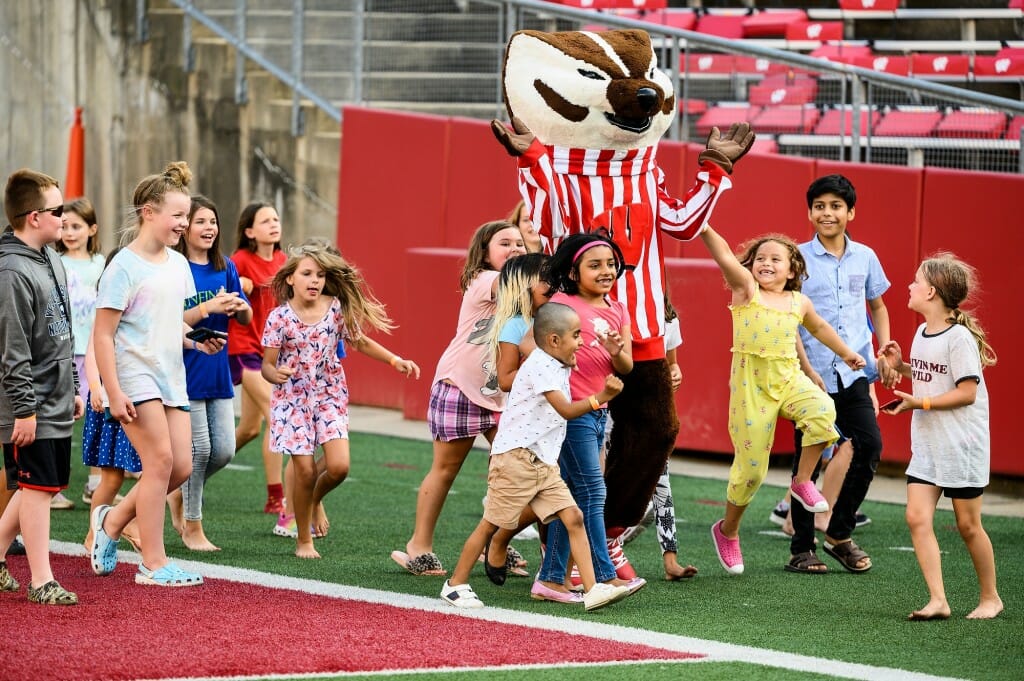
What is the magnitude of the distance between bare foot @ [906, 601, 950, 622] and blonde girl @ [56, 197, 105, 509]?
4.54 meters

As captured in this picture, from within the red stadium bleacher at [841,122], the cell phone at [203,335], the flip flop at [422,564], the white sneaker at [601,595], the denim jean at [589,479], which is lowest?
the flip flop at [422,564]

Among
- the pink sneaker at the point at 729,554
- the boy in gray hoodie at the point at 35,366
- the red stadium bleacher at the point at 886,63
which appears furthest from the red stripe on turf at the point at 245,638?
the red stadium bleacher at the point at 886,63

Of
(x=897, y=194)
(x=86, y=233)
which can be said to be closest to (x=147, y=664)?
(x=86, y=233)

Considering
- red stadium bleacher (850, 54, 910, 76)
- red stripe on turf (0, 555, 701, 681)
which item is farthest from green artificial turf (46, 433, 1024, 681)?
red stadium bleacher (850, 54, 910, 76)

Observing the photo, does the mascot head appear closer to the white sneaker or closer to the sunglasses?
the white sneaker

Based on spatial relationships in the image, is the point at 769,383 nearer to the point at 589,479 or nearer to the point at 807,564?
the point at 807,564

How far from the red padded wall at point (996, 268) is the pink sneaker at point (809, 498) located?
318cm

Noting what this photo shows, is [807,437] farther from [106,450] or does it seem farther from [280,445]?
[106,450]

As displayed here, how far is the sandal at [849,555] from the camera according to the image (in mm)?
7348

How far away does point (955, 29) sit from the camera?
48.0 feet

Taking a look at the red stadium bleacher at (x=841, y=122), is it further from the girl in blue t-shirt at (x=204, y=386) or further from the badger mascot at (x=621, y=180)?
the girl in blue t-shirt at (x=204, y=386)

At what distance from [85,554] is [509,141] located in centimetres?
267

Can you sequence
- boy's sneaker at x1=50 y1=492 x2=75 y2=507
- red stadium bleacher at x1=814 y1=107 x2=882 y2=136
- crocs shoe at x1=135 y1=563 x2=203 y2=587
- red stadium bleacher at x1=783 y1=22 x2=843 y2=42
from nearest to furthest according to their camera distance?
1. crocs shoe at x1=135 y1=563 x2=203 y2=587
2. boy's sneaker at x1=50 y1=492 x2=75 y2=507
3. red stadium bleacher at x1=814 y1=107 x2=882 y2=136
4. red stadium bleacher at x1=783 y1=22 x2=843 y2=42

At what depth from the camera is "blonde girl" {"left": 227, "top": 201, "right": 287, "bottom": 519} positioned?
8719 millimetres
